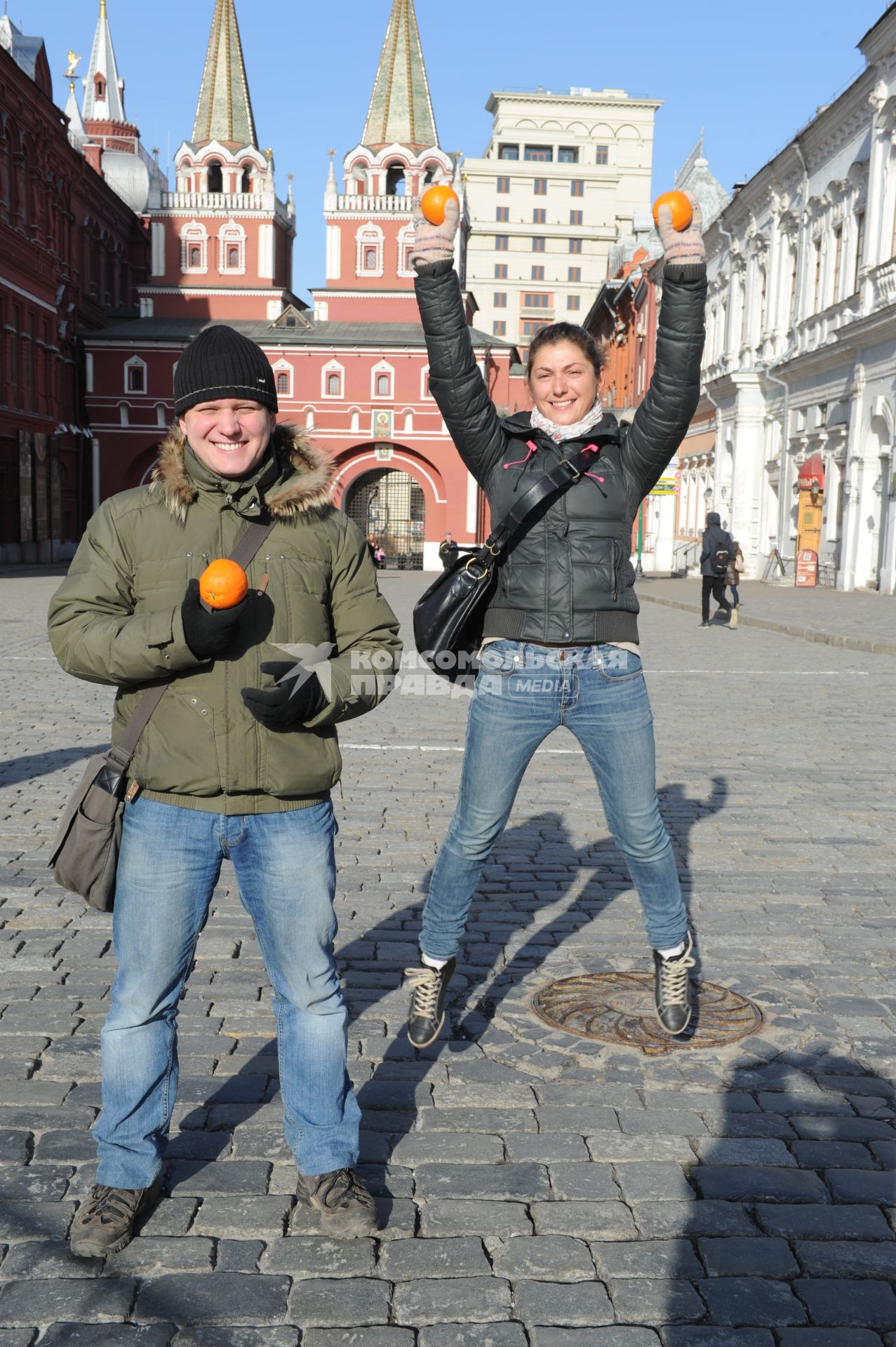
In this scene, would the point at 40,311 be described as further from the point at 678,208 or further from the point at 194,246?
the point at 678,208

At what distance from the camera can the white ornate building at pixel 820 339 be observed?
1110 inches

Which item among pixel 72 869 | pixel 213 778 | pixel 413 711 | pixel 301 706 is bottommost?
pixel 413 711

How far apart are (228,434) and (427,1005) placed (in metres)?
1.95

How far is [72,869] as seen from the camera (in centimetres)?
285

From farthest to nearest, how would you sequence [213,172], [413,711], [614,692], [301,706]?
[213,172]
[413,711]
[614,692]
[301,706]

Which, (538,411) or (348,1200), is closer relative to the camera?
(348,1200)

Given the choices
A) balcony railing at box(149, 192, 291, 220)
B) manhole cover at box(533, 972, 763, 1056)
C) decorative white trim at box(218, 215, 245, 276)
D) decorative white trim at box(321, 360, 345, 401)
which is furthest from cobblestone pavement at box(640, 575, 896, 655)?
balcony railing at box(149, 192, 291, 220)

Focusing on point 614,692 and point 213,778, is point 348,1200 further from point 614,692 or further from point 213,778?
point 614,692

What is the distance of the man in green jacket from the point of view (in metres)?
2.78

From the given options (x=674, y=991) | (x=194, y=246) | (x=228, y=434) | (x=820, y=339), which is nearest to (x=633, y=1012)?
(x=674, y=991)

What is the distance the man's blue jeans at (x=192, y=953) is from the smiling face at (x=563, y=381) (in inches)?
60.3

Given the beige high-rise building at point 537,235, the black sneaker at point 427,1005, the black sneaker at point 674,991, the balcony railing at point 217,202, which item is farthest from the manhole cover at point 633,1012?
the beige high-rise building at point 537,235

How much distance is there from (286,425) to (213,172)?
6236 cm

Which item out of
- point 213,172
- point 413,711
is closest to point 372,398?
point 213,172
